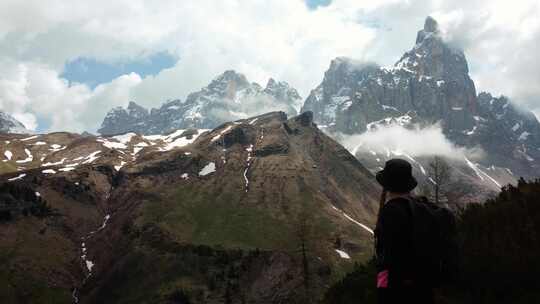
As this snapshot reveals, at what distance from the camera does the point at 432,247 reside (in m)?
7.23

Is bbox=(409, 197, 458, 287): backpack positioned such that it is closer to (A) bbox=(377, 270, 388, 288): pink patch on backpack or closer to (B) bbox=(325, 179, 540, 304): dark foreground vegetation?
(A) bbox=(377, 270, 388, 288): pink patch on backpack

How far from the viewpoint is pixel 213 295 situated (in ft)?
580

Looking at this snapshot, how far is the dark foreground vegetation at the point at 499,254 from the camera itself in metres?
23.3

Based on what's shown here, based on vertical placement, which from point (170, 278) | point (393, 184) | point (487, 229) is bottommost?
point (393, 184)

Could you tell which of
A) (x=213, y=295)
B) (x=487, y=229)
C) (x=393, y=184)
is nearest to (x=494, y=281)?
(x=487, y=229)

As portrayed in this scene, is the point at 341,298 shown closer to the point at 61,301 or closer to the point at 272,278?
the point at 272,278

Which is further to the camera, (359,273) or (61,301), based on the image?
(61,301)

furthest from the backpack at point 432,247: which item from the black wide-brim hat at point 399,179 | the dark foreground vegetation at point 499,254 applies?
the dark foreground vegetation at point 499,254

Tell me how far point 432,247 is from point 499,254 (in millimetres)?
22231

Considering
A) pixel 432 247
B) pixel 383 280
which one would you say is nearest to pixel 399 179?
pixel 432 247

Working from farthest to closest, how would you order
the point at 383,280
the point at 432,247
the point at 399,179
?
the point at 399,179, the point at 432,247, the point at 383,280

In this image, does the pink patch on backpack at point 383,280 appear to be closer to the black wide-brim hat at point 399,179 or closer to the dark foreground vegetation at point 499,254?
the black wide-brim hat at point 399,179

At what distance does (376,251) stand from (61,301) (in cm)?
19559

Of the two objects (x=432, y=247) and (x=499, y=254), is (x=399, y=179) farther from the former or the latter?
(x=499, y=254)
